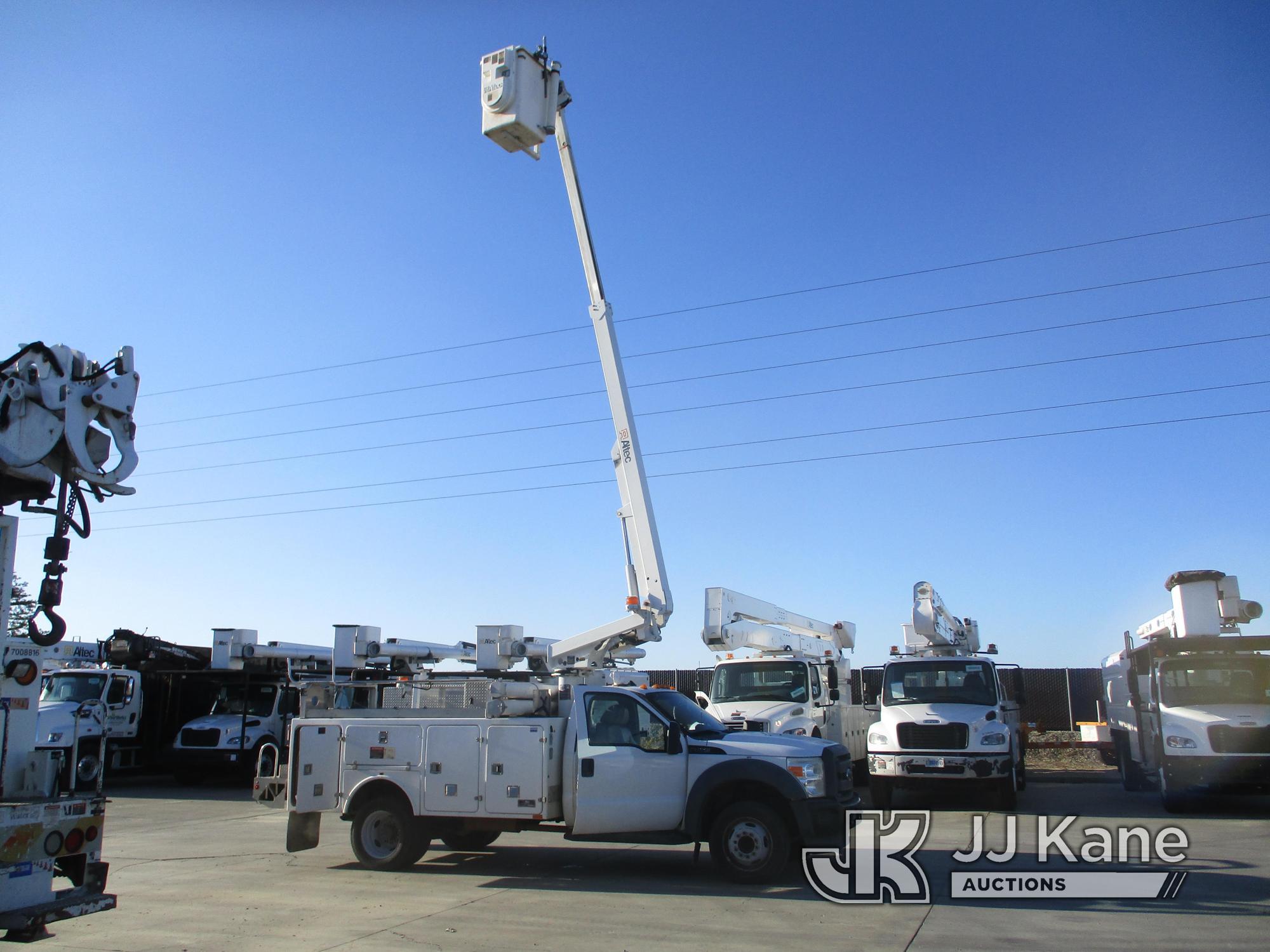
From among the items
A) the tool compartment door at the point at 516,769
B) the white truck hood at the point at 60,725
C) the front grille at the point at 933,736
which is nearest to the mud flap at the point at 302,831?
the tool compartment door at the point at 516,769

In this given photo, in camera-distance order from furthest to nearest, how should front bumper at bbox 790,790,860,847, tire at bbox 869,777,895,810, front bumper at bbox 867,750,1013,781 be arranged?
tire at bbox 869,777,895,810 < front bumper at bbox 867,750,1013,781 < front bumper at bbox 790,790,860,847

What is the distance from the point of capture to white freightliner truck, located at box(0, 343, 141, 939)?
532 centimetres

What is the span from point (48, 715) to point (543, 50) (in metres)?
17.0

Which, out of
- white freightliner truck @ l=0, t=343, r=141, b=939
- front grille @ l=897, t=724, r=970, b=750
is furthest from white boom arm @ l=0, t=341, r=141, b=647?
front grille @ l=897, t=724, r=970, b=750

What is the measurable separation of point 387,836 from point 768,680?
28.3 ft

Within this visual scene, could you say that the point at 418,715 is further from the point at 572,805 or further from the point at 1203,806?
the point at 1203,806

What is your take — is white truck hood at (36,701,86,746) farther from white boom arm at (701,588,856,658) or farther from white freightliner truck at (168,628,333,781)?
white boom arm at (701,588,856,658)

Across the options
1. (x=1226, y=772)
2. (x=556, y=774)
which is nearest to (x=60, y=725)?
(x=556, y=774)

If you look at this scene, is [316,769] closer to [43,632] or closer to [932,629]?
[43,632]

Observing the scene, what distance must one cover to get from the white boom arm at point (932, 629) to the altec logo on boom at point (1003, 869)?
6.28m

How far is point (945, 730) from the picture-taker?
14953 mm

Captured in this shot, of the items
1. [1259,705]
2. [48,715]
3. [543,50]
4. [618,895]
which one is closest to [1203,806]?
[1259,705]

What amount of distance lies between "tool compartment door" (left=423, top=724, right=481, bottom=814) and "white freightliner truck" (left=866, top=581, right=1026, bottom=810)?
776cm

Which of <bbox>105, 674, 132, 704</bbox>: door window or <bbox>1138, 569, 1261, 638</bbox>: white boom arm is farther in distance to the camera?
<bbox>105, 674, 132, 704</bbox>: door window
